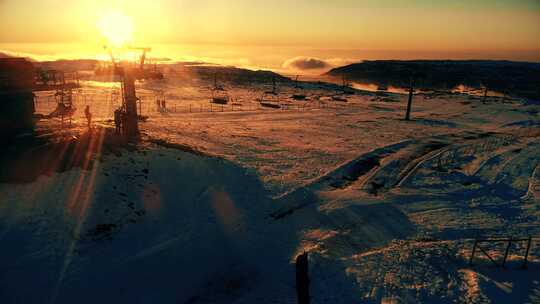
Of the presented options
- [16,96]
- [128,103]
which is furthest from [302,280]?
[16,96]

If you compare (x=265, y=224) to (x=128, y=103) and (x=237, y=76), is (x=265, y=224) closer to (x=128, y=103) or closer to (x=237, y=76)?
(x=128, y=103)

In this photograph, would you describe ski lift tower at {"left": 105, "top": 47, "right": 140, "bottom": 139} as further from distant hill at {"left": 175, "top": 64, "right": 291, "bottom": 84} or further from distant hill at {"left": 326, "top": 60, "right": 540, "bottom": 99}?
distant hill at {"left": 326, "top": 60, "right": 540, "bottom": 99}

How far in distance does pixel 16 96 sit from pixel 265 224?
645 inches

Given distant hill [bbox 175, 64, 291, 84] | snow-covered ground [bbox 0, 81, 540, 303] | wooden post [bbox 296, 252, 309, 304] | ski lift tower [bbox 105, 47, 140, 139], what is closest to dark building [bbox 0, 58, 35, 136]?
snow-covered ground [bbox 0, 81, 540, 303]

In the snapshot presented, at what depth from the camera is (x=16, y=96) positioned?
66.4 feet

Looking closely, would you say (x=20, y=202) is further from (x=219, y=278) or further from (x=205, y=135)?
(x=205, y=135)

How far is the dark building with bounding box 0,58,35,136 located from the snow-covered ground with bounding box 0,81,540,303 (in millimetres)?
1463

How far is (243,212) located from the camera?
59.0 ft

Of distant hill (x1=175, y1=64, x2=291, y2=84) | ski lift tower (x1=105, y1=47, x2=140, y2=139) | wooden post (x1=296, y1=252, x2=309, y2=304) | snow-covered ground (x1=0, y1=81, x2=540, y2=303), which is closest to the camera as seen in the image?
wooden post (x1=296, y1=252, x2=309, y2=304)

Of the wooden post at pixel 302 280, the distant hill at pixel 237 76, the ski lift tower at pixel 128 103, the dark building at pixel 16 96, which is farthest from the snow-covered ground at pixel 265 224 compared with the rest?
the distant hill at pixel 237 76

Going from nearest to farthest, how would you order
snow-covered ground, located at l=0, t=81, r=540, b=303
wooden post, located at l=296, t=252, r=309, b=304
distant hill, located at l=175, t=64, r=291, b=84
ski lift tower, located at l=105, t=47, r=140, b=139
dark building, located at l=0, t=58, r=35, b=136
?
1. wooden post, located at l=296, t=252, r=309, b=304
2. snow-covered ground, located at l=0, t=81, r=540, b=303
3. dark building, located at l=0, t=58, r=35, b=136
4. ski lift tower, located at l=105, t=47, r=140, b=139
5. distant hill, located at l=175, t=64, r=291, b=84

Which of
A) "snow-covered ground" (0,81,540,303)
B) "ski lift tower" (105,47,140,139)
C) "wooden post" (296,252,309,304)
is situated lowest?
"snow-covered ground" (0,81,540,303)

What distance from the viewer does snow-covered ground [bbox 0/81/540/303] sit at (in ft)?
40.0

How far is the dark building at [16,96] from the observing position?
64.5ft
